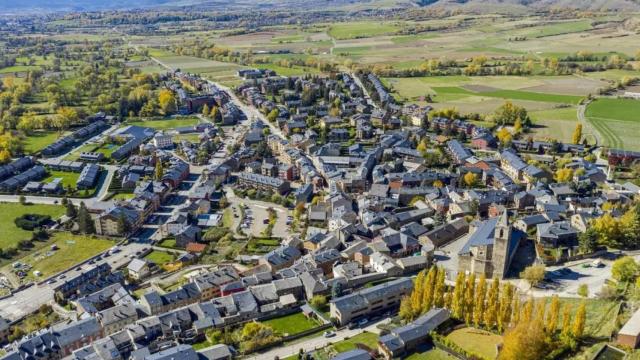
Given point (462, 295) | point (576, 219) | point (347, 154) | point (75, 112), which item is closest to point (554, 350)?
point (462, 295)

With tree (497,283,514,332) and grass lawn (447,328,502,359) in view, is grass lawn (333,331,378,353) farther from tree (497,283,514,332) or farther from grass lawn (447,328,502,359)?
tree (497,283,514,332)

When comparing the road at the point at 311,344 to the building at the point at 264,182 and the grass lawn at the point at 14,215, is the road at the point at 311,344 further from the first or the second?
the grass lawn at the point at 14,215

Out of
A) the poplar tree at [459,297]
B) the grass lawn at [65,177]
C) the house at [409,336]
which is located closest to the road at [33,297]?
the grass lawn at [65,177]

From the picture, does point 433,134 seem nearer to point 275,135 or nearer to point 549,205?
point 275,135

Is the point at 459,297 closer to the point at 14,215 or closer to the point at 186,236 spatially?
the point at 186,236

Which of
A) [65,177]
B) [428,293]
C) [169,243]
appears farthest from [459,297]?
Answer: [65,177]
